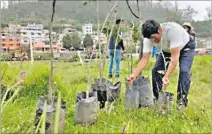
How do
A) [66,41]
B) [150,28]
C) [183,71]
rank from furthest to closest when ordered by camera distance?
[66,41]
[183,71]
[150,28]

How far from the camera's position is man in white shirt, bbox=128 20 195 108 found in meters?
3.53

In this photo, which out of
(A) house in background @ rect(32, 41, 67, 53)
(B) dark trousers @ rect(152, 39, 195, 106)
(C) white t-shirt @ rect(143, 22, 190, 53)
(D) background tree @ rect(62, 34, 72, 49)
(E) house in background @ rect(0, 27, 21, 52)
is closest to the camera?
(C) white t-shirt @ rect(143, 22, 190, 53)

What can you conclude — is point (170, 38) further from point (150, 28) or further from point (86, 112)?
point (86, 112)

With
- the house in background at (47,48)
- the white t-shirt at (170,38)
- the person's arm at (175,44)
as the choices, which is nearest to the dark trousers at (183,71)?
the white t-shirt at (170,38)

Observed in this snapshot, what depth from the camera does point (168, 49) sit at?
12.6 feet

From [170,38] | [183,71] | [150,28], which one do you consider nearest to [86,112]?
[150,28]

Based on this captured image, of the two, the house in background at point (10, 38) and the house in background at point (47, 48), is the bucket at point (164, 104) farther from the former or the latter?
the house in background at point (10, 38)

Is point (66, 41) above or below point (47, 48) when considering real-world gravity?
above

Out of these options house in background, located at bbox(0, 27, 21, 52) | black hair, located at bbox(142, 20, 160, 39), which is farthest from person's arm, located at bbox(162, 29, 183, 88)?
house in background, located at bbox(0, 27, 21, 52)

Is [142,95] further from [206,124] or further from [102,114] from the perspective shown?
[206,124]

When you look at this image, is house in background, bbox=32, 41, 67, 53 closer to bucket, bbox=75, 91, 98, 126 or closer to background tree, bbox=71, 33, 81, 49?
background tree, bbox=71, 33, 81, 49

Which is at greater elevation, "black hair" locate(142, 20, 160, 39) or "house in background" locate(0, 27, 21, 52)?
"black hair" locate(142, 20, 160, 39)

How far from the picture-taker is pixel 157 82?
402 cm

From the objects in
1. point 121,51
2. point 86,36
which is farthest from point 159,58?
point 121,51
